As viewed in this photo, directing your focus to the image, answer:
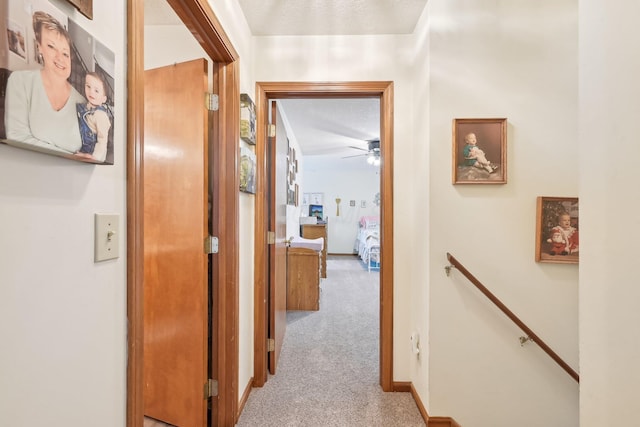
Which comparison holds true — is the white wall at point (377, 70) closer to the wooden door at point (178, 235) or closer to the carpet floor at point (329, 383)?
Result: the carpet floor at point (329, 383)

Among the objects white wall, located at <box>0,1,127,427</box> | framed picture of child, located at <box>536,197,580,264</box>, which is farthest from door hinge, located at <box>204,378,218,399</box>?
framed picture of child, located at <box>536,197,580,264</box>

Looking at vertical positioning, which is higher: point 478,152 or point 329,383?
point 478,152

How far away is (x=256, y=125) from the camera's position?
2.04 meters

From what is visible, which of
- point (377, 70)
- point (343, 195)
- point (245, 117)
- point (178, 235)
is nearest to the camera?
point (178, 235)

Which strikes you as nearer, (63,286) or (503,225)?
(63,286)

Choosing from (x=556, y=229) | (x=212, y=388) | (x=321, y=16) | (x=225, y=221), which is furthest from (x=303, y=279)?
(x=321, y=16)

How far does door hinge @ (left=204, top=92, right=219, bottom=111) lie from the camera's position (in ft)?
5.14

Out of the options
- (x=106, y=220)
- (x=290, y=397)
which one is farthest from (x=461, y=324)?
(x=106, y=220)

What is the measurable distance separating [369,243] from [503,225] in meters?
4.87

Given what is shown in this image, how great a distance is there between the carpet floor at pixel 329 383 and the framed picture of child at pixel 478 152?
1.48 meters

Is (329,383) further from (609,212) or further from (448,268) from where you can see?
(609,212)

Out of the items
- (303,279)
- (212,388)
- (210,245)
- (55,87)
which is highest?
(55,87)

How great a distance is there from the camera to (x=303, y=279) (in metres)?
3.64

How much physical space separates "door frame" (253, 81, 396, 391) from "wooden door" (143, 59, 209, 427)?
1.78 feet
